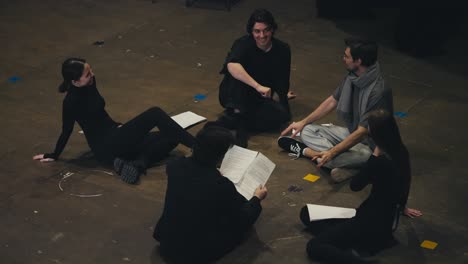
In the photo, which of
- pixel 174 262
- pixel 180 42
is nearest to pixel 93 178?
pixel 174 262

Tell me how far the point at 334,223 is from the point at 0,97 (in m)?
3.70

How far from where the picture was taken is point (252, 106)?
677 cm

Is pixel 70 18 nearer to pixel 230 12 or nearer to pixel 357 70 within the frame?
pixel 230 12

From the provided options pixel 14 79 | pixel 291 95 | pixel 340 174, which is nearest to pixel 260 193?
pixel 340 174

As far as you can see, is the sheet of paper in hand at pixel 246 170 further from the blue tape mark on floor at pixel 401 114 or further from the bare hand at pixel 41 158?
the blue tape mark on floor at pixel 401 114

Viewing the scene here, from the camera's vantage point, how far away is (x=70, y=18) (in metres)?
9.52

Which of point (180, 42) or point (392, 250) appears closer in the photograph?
point (392, 250)

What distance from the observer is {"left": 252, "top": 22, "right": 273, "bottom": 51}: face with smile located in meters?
6.45

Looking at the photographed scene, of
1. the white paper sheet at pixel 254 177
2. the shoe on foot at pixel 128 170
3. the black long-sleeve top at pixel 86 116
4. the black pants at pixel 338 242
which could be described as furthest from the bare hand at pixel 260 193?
the black long-sleeve top at pixel 86 116

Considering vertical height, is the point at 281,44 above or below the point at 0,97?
above

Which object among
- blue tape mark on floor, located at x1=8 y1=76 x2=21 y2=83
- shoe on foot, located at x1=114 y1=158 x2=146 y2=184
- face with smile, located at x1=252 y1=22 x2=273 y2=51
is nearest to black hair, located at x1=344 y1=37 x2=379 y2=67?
face with smile, located at x1=252 y1=22 x2=273 y2=51

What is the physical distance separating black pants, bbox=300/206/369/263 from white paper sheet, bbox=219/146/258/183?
0.76 metres

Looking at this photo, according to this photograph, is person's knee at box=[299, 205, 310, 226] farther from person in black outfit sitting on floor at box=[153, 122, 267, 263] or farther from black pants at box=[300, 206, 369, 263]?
person in black outfit sitting on floor at box=[153, 122, 267, 263]

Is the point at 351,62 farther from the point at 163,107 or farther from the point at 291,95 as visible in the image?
the point at 163,107
